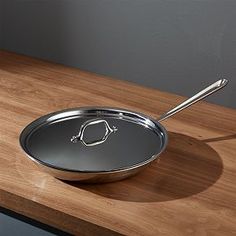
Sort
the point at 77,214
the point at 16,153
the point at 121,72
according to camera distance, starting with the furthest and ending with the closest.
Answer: the point at 121,72 < the point at 16,153 < the point at 77,214

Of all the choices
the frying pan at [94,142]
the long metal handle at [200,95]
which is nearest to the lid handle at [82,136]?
the frying pan at [94,142]

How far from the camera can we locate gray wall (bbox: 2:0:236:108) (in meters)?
1.68

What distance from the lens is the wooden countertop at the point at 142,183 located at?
997 mm

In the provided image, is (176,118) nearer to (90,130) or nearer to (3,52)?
(90,130)

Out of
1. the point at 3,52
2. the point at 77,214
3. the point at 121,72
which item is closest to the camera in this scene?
the point at 77,214

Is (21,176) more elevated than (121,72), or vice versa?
(21,176)

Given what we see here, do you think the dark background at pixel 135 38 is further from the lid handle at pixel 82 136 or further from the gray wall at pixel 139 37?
the lid handle at pixel 82 136

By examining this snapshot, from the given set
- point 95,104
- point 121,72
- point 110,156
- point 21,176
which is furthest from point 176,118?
point 121,72

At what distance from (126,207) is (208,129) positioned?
1.16ft

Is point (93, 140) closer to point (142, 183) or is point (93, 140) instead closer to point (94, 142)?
point (94, 142)

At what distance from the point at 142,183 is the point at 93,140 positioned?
0.43 ft

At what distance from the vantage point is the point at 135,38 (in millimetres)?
1802

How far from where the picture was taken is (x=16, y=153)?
46.4 inches

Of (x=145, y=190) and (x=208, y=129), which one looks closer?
(x=145, y=190)
